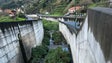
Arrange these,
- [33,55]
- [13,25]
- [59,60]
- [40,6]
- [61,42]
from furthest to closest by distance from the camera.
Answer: [40,6] → [61,42] → [33,55] → [59,60] → [13,25]

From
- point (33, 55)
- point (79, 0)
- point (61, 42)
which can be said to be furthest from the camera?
point (79, 0)

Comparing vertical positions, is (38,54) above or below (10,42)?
below

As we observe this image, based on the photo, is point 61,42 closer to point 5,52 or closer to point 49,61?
point 49,61

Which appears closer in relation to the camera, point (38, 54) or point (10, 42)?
point (10, 42)

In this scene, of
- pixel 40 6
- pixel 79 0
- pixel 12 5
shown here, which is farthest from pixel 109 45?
pixel 12 5

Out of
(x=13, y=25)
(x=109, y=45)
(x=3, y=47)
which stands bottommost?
(x=3, y=47)

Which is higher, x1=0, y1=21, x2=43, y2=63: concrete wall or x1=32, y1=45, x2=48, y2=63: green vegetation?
x1=0, y1=21, x2=43, y2=63: concrete wall

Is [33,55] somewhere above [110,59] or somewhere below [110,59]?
below

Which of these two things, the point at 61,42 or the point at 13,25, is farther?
the point at 61,42

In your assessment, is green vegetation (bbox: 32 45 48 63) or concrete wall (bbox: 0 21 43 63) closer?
concrete wall (bbox: 0 21 43 63)

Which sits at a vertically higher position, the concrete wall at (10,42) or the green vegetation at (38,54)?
the concrete wall at (10,42)

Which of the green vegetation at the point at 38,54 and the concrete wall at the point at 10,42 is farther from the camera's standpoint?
the green vegetation at the point at 38,54
